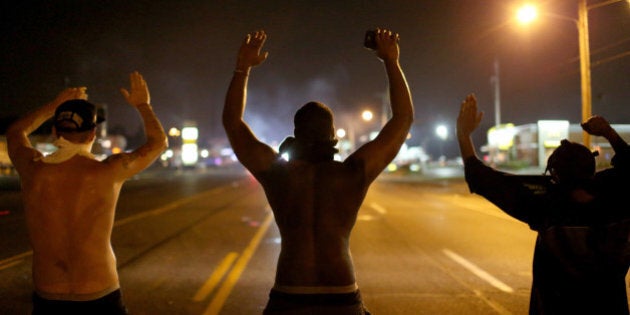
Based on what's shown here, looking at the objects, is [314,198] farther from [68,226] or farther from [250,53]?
[68,226]

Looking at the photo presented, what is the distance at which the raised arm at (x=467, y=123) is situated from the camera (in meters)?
3.21

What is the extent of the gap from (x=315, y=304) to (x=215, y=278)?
622 cm

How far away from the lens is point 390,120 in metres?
2.84

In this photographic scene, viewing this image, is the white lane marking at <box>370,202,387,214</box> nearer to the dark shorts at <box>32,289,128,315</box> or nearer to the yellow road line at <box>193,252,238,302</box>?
the yellow road line at <box>193,252,238,302</box>

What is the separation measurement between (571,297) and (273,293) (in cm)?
144

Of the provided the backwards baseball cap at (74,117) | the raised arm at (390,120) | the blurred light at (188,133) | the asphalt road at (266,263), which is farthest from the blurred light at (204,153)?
the raised arm at (390,120)

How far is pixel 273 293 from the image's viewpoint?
8.55 feet

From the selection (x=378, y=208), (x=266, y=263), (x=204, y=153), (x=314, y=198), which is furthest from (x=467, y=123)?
(x=204, y=153)

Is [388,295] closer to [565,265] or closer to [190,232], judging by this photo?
[565,265]

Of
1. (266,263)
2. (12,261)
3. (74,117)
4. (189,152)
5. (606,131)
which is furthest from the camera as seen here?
(189,152)

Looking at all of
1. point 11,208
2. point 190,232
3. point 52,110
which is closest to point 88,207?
point 52,110

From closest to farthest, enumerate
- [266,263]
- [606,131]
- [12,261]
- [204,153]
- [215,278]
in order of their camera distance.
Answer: [606,131] → [215,278] → [266,263] → [12,261] → [204,153]

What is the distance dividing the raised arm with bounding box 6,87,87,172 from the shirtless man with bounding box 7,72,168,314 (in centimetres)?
3

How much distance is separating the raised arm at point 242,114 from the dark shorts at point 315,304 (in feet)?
1.97
